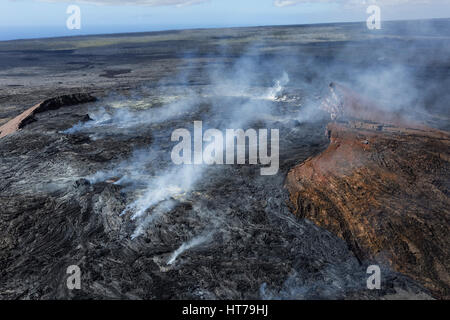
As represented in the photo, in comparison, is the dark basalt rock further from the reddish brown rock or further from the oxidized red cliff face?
the reddish brown rock

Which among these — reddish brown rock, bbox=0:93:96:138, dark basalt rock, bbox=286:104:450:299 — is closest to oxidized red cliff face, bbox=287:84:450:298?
dark basalt rock, bbox=286:104:450:299

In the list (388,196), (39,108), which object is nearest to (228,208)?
(388,196)

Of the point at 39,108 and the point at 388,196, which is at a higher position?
the point at 39,108

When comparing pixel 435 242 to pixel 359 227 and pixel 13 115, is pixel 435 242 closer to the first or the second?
pixel 359 227

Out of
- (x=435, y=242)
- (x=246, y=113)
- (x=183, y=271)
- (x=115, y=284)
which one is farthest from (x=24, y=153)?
(x=435, y=242)

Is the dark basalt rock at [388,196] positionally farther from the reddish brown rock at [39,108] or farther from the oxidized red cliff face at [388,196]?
the reddish brown rock at [39,108]

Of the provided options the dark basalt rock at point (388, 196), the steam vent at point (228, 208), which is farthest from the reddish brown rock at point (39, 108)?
the dark basalt rock at point (388, 196)

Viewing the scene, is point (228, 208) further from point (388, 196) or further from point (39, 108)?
point (39, 108)

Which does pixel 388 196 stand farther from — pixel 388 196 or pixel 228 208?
pixel 228 208

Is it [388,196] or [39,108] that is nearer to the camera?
[388,196]
